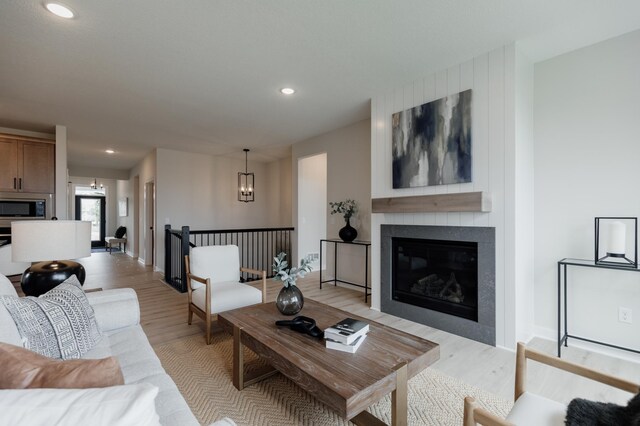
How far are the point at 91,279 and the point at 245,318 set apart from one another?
5.12 metres

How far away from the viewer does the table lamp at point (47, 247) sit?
208cm

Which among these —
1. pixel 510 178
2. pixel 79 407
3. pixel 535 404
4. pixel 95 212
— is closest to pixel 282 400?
pixel 535 404

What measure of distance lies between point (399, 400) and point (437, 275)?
2012 mm

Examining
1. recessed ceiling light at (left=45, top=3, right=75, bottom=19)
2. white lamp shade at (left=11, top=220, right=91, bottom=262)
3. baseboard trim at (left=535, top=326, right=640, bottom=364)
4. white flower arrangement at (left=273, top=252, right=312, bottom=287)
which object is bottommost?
baseboard trim at (left=535, top=326, right=640, bottom=364)

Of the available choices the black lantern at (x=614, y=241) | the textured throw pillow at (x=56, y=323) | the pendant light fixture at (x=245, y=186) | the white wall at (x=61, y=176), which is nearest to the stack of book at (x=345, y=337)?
the textured throw pillow at (x=56, y=323)

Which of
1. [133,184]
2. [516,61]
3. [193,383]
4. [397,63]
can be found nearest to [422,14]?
[397,63]

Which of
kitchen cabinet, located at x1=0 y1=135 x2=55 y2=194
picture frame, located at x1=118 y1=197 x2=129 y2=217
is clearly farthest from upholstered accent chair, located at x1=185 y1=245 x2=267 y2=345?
picture frame, located at x1=118 y1=197 x2=129 y2=217

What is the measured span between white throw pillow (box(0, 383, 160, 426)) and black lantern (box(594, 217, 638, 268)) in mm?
3241

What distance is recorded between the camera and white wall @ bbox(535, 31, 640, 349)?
8.32 feet

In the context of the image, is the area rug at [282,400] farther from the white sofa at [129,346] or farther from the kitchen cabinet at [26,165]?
the kitchen cabinet at [26,165]

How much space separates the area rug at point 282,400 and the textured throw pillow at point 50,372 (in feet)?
3.86

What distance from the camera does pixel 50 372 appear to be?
84cm

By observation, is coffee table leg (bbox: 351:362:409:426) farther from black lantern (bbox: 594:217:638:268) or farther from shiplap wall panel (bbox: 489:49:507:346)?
black lantern (bbox: 594:217:638:268)

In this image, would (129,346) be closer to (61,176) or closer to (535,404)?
(535,404)
